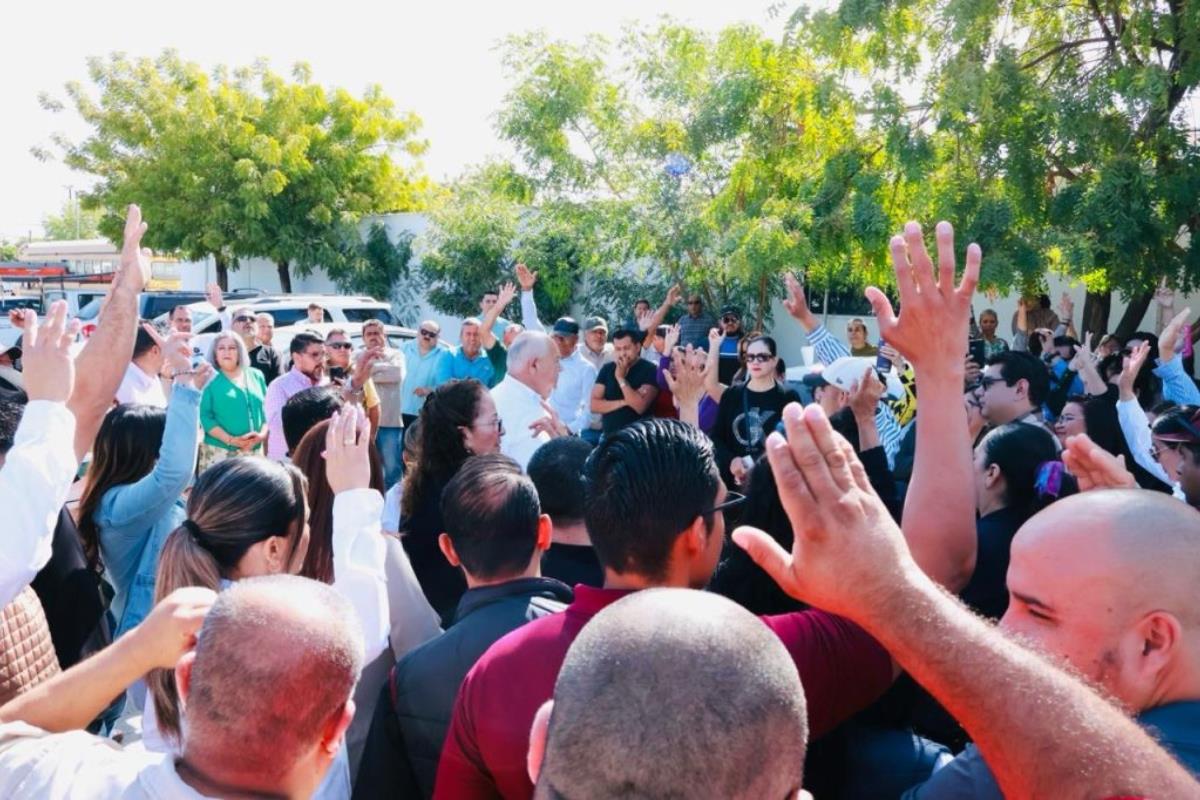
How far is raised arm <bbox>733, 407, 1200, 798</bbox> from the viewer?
142cm

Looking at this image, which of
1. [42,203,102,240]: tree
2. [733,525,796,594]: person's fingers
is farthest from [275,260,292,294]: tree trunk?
[42,203,102,240]: tree

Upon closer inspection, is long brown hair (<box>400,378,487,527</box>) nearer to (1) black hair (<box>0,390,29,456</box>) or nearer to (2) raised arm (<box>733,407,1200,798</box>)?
(1) black hair (<box>0,390,29,456</box>)

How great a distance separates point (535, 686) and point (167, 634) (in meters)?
0.70

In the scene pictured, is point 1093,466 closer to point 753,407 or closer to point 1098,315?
point 753,407

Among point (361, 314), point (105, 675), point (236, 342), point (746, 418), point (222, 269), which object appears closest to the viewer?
point (105, 675)

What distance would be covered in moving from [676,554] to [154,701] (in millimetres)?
1283

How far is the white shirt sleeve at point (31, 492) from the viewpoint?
2189mm

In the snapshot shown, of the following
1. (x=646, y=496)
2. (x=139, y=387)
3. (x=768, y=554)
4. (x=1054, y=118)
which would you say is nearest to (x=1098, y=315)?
(x=1054, y=118)

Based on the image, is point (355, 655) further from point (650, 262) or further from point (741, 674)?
point (650, 262)

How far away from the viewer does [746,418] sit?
23.1ft

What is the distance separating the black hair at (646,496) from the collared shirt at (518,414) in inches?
134

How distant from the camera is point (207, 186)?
27.9m

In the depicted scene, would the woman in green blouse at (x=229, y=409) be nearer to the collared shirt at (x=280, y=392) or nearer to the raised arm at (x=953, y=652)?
the collared shirt at (x=280, y=392)

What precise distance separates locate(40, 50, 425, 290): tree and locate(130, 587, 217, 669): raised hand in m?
26.4
